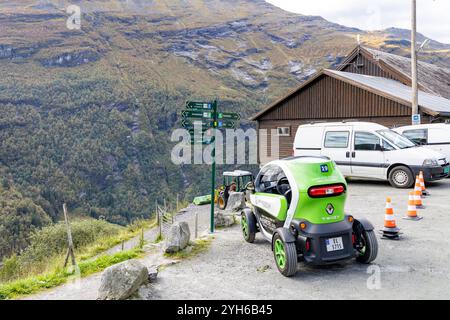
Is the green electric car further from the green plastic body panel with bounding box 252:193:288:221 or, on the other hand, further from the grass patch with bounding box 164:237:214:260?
the grass patch with bounding box 164:237:214:260

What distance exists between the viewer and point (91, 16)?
18125 centimetres

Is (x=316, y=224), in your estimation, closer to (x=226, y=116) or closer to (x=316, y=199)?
(x=316, y=199)

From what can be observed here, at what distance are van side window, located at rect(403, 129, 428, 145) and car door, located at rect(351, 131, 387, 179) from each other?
3.08m

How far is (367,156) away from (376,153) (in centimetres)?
35

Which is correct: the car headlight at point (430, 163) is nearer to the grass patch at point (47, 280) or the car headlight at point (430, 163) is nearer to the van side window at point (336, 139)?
the van side window at point (336, 139)

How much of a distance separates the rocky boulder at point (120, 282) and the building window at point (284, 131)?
69.9ft

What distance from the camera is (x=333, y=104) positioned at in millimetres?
23594

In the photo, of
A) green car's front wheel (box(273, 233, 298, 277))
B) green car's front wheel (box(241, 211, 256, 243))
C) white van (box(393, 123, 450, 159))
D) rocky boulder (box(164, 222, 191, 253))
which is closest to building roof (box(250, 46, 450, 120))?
white van (box(393, 123, 450, 159))

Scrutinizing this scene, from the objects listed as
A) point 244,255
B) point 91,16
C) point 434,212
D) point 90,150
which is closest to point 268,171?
point 244,255

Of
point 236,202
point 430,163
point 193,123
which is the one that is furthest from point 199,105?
point 430,163

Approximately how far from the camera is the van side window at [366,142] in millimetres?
13719

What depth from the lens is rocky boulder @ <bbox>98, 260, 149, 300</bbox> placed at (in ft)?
16.9

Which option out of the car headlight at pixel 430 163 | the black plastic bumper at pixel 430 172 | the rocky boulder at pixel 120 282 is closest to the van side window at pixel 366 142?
the black plastic bumper at pixel 430 172

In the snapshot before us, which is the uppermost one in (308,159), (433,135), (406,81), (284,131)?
(406,81)
